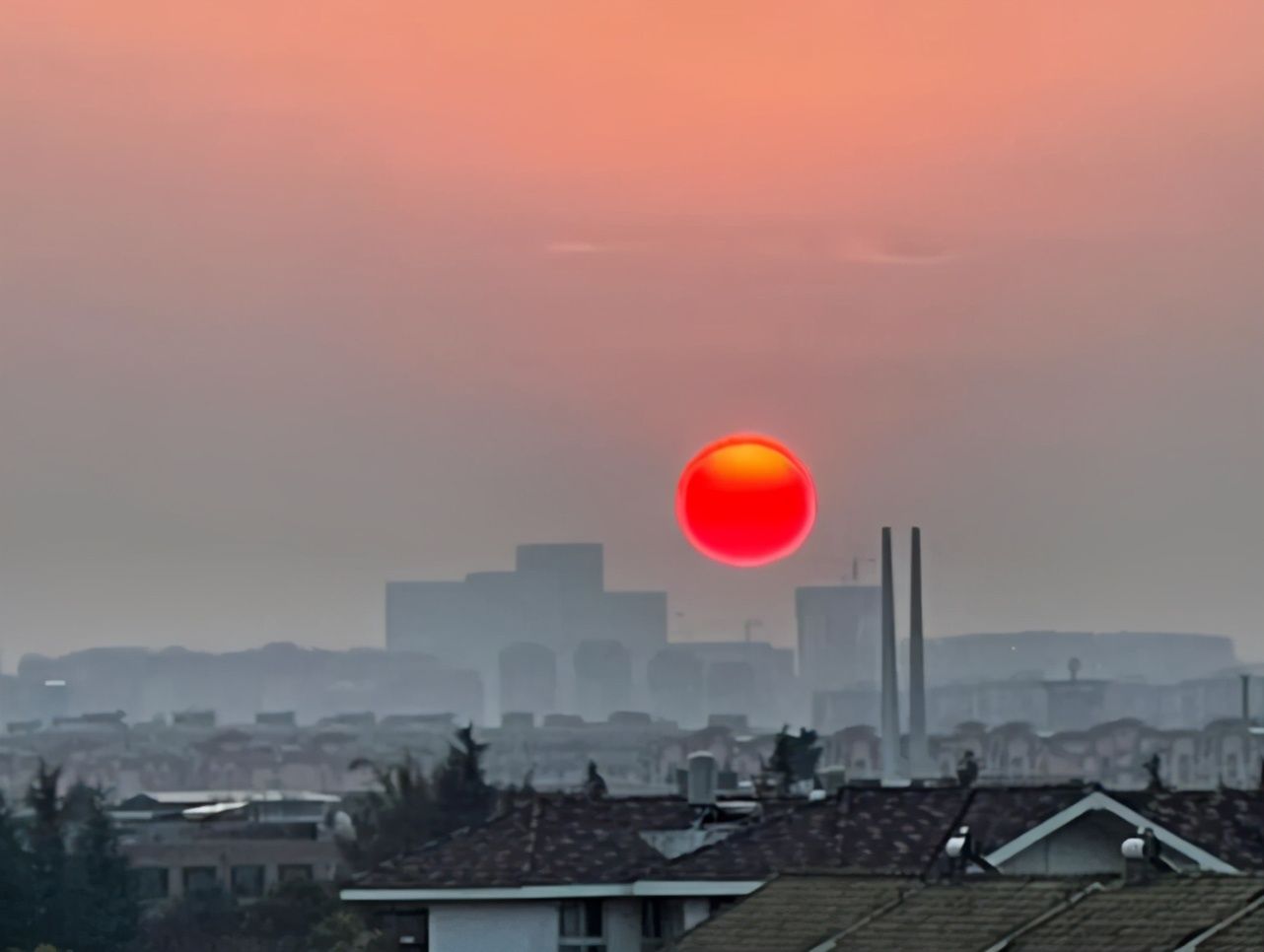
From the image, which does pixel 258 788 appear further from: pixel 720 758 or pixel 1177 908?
pixel 1177 908

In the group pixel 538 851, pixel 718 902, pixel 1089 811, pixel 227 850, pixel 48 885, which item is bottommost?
pixel 227 850

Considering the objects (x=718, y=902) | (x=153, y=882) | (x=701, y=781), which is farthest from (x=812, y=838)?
(x=153, y=882)

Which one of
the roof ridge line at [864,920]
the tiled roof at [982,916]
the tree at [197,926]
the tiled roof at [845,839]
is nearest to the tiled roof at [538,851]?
the tiled roof at [845,839]

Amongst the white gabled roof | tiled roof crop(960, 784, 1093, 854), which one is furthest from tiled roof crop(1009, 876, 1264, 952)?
tiled roof crop(960, 784, 1093, 854)

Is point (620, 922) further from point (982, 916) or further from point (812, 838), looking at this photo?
point (982, 916)

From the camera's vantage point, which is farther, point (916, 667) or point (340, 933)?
point (916, 667)
